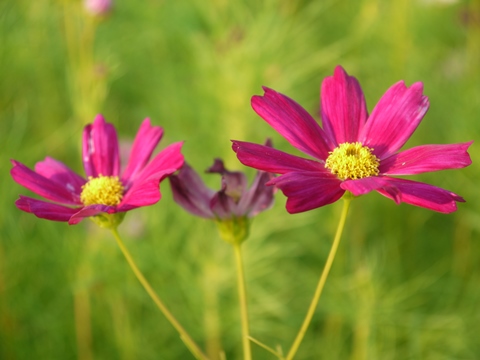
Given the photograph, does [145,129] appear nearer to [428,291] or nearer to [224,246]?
[224,246]

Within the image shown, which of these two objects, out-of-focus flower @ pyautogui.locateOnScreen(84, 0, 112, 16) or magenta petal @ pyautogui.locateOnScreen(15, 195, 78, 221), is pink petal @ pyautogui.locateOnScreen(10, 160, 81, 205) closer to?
magenta petal @ pyautogui.locateOnScreen(15, 195, 78, 221)

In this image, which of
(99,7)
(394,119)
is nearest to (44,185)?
(394,119)

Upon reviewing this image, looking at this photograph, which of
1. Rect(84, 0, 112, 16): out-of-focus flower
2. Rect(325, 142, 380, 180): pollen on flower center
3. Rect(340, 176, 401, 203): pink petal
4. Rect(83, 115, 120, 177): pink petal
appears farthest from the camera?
Rect(84, 0, 112, 16): out-of-focus flower

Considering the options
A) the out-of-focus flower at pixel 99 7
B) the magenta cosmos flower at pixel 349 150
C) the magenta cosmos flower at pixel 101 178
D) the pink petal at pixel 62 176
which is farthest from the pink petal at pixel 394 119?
A: the out-of-focus flower at pixel 99 7

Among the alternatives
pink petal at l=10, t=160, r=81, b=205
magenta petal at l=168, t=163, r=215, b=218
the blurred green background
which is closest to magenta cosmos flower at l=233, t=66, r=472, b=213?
magenta petal at l=168, t=163, r=215, b=218

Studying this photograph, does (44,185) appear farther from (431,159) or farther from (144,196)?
(431,159)

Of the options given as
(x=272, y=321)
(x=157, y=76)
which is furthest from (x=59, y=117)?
(x=272, y=321)

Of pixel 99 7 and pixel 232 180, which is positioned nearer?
pixel 232 180
